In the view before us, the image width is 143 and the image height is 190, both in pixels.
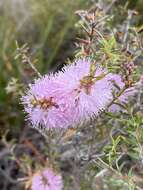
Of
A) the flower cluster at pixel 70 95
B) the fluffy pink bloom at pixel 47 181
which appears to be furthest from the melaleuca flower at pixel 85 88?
the fluffy pink bloom at pixel 47 181

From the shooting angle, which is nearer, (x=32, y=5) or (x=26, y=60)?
(x=26, y=60)

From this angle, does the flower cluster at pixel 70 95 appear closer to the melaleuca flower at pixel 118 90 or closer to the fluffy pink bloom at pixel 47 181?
the melaleuca flower at pixel 118 90

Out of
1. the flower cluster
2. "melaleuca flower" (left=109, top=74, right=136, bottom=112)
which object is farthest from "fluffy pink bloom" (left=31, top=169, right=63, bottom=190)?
the flower cluster

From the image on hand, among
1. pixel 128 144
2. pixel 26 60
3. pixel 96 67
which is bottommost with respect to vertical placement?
pixel 128 144

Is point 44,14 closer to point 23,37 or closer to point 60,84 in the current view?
point 23,37

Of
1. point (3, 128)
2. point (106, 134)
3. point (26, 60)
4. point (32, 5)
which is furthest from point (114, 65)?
point (32, 5)

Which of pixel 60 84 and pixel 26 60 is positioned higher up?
pixel 26 60

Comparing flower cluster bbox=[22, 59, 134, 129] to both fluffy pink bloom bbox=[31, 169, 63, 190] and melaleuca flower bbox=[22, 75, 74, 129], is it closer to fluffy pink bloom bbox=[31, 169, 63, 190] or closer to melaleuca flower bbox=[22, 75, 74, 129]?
melaleuca flower bbox=[22, 75, 74, 129]
